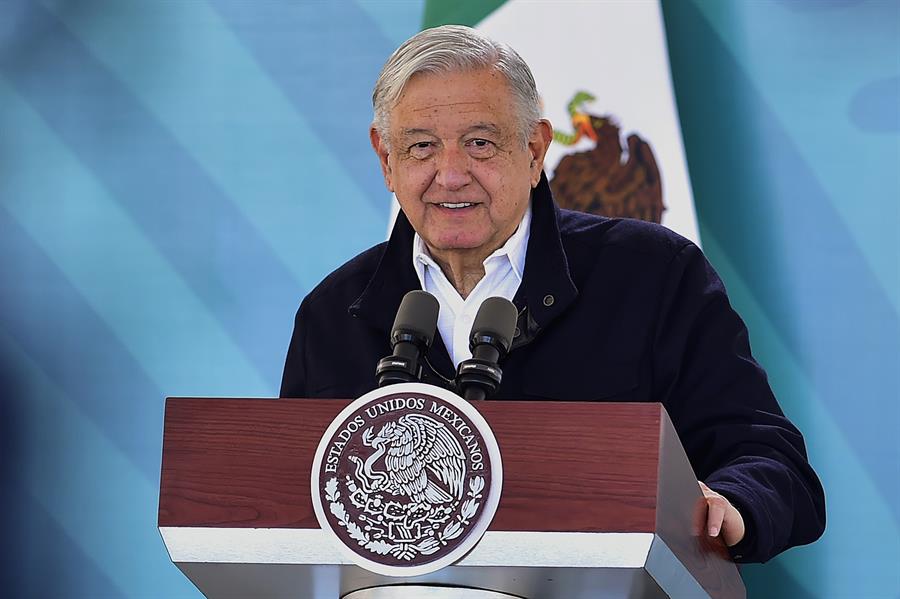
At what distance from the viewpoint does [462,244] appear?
209cm

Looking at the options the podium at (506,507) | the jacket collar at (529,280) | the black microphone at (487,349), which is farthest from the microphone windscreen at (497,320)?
the jacket collar at (529,280)

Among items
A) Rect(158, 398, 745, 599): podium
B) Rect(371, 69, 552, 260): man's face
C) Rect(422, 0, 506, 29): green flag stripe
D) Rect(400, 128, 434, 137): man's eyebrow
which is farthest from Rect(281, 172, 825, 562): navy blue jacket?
Rect(422, 0, 506, 29): green flag stripe

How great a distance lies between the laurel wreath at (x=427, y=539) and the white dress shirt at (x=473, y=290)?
77 centimetres

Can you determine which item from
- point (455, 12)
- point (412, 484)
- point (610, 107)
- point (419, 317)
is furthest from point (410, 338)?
point (455, 12)

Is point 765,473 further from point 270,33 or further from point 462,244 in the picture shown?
point 270,33

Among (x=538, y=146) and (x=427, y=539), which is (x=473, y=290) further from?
(x=427, y=539)

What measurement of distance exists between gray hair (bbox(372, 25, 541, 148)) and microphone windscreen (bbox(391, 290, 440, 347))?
521 mm

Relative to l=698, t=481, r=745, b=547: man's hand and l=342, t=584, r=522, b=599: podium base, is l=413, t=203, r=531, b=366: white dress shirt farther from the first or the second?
l=342, t=584, r=522, b=599: podium base

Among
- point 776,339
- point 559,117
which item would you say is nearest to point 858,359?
point 776,339

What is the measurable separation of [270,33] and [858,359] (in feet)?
4.82

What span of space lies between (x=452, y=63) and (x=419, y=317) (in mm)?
551

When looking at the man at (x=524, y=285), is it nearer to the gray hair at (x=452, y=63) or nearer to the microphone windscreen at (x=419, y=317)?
the gray hair at (x=452, y=63)

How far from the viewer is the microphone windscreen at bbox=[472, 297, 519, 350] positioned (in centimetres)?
155

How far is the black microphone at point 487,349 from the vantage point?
4.87 ft
